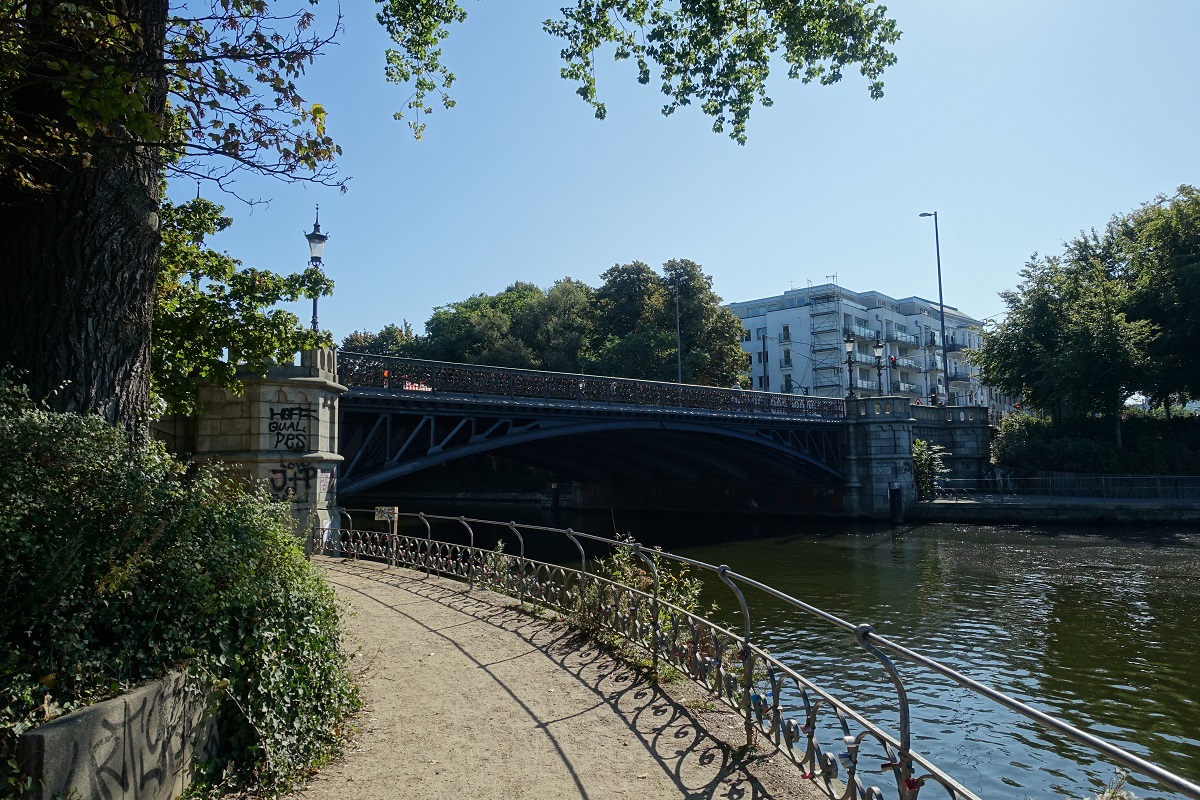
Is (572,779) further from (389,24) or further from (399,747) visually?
(389,24)

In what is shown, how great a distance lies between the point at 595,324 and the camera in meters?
51.7

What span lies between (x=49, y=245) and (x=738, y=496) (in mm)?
36694

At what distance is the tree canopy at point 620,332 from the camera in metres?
45.7

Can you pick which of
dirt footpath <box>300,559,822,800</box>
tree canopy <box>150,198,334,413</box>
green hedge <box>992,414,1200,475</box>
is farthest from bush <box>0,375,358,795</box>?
green hedge <box>992,414,1200,475</box>

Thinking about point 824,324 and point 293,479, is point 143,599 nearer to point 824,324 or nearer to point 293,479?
point 293,479

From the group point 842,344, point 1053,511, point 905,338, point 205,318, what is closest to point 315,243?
point 205,318

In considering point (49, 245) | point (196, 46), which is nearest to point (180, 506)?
point (49, 245)

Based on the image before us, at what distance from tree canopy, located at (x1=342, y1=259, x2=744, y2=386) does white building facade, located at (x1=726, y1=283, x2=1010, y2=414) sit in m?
17.0

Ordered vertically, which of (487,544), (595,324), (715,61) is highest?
(595,324)

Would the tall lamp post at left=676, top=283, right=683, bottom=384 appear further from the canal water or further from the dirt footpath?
the dirt footpath

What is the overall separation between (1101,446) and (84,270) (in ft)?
129

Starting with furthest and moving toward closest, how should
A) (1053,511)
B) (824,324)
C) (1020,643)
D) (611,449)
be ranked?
(824,324) < (611,449) < (1053,511) < (1020,643)

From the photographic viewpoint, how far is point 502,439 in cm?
2152

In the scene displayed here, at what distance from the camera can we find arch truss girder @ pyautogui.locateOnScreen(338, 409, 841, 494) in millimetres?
18828
